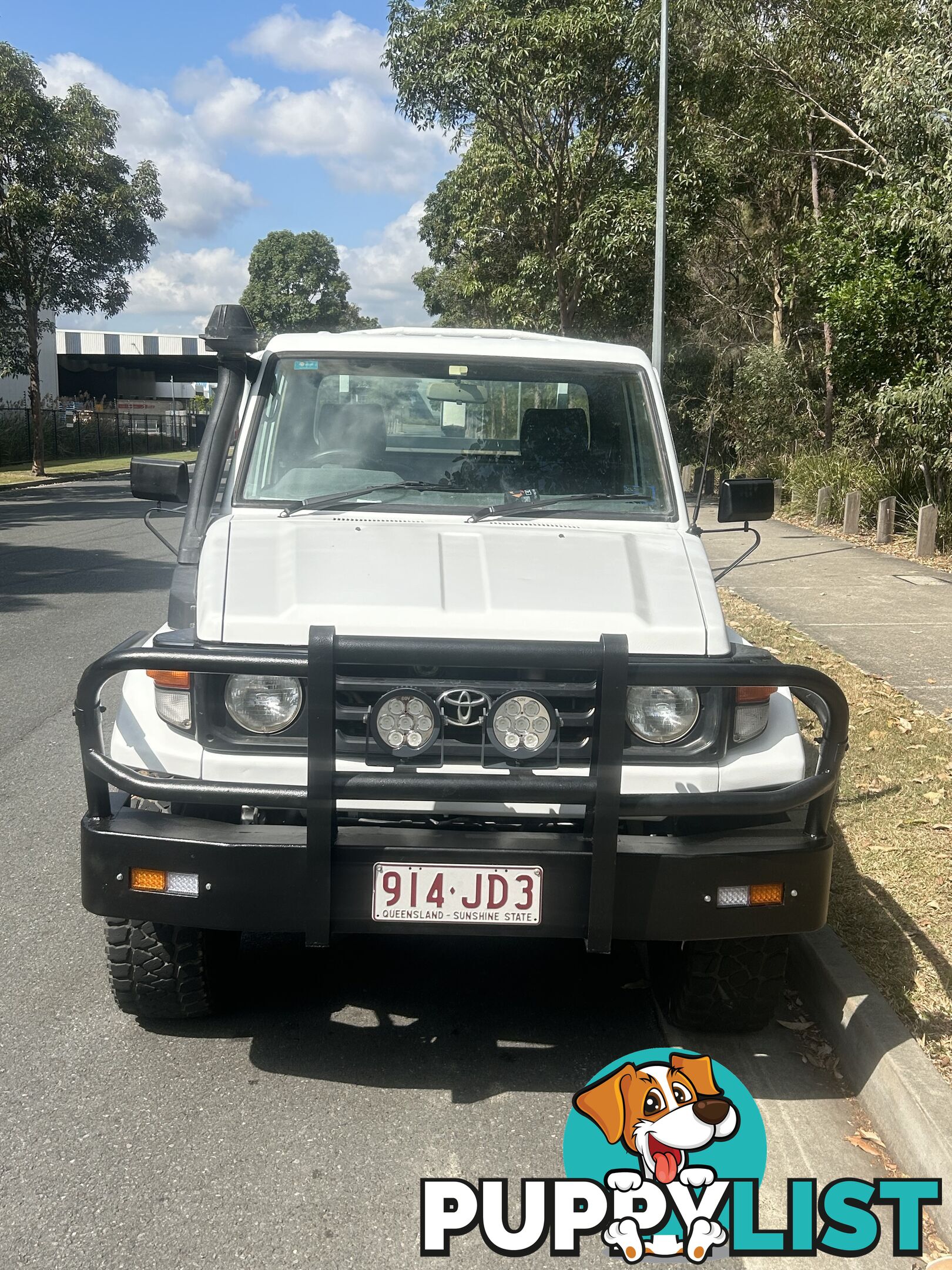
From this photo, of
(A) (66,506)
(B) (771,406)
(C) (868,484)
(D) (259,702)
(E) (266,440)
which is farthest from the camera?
(B) (771,406)

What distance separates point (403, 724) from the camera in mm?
3246

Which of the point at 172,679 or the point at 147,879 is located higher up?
the point at 172,679

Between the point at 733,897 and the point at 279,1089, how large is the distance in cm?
134

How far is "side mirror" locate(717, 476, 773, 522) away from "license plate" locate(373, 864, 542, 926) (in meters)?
2.13

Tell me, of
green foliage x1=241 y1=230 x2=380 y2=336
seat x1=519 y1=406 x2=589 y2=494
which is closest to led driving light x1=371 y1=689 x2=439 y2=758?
seat x1=519 y1=406 x2=589 y2=494

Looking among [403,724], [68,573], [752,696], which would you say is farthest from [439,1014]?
[68,573]

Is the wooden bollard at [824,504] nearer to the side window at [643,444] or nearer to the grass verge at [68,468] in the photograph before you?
the grass verge at [68,468]

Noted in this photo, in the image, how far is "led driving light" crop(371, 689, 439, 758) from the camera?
3211mm

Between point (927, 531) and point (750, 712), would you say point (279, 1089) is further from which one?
point (927, 531)

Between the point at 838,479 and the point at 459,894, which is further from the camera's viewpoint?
the point at 838,479

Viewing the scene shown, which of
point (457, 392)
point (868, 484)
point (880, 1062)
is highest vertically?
point (457, 392)

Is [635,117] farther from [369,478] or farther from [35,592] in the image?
[369,478]

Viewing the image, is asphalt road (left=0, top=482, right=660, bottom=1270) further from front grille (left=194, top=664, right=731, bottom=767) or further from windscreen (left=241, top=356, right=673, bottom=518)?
windscreen (left=241, top=356, right=673, bottom=518)

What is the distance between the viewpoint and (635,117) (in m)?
25.4
